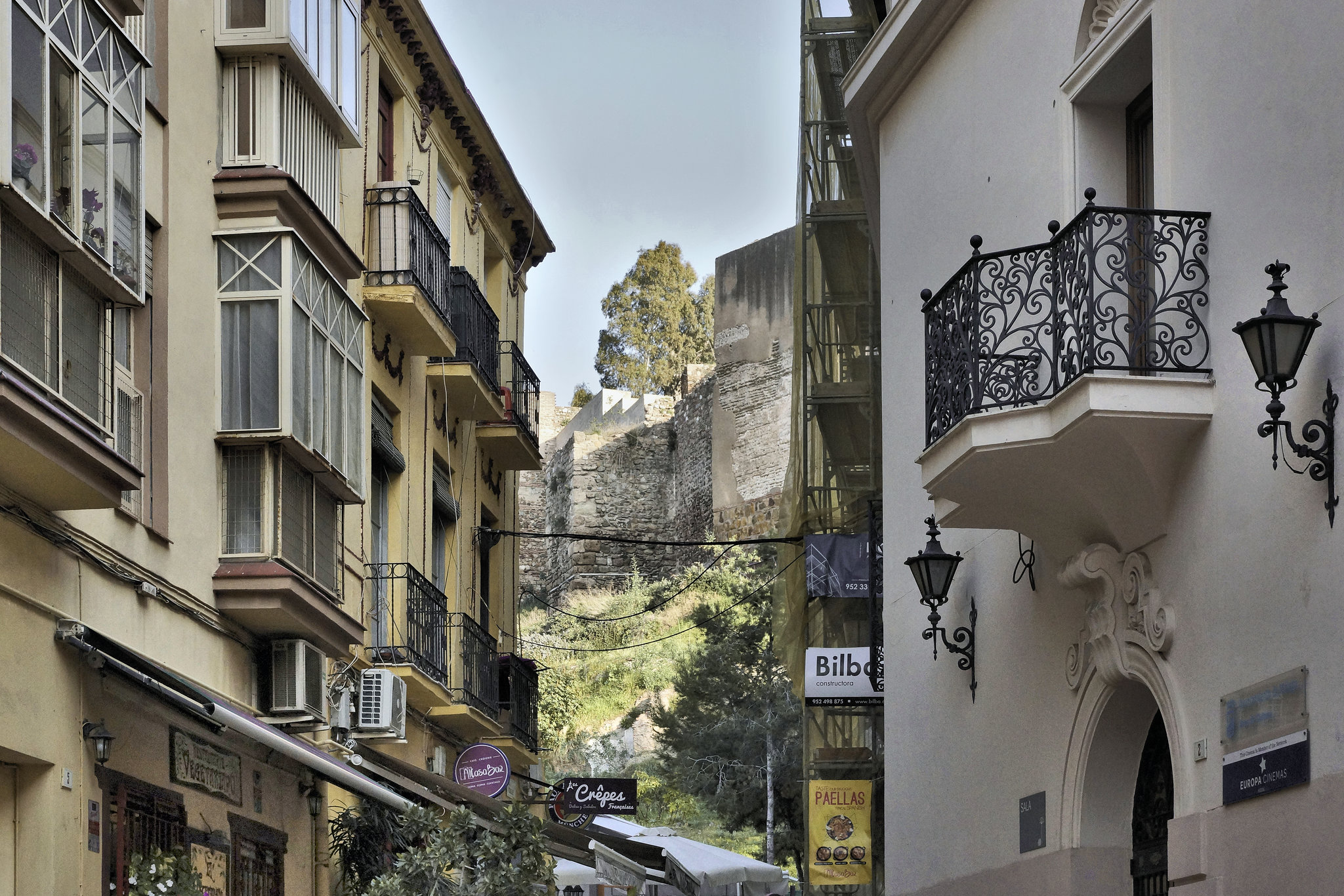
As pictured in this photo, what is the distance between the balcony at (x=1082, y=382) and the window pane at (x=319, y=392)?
447cm

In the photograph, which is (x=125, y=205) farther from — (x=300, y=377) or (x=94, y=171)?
(x=300, y=377)

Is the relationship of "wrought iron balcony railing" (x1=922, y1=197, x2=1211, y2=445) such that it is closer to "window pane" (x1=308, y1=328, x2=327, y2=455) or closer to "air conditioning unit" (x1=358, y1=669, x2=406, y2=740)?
"window pane" (x1=308, y1=328, x2=327, y2=455)

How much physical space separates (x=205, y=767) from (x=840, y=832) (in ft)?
25.0

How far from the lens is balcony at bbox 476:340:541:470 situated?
21.3m

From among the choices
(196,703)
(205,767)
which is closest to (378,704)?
(205,767)

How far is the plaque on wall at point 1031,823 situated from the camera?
33.9 feet

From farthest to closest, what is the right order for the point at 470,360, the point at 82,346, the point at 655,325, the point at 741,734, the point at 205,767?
1. the point at 655,325
2. the point at 741,734
3. the point at 470,360
4. the point at 205,767
5. the point at 82,346

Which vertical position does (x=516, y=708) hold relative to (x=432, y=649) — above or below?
below

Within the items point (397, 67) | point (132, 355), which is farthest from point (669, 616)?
point (132, 355)

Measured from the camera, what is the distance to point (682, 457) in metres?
55.6

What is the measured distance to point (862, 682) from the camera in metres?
15.6

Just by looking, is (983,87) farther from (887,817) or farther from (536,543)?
(536,543)

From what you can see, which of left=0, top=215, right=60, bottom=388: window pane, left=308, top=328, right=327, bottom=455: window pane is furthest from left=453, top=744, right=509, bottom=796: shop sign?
left=0, top=215, right=60, bottom=388: window pane

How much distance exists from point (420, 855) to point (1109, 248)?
17.7 feet
